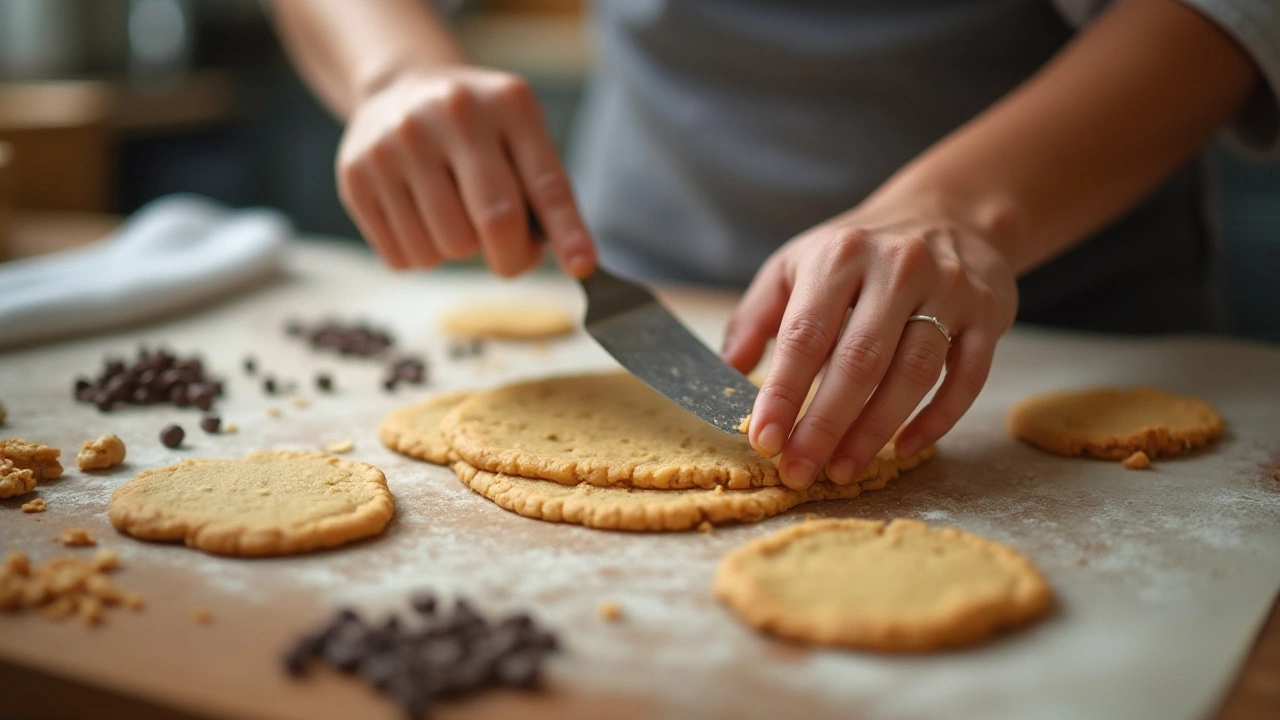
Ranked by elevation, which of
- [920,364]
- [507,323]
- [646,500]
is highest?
[920,364]

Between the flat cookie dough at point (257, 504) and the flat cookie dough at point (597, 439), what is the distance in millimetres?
173

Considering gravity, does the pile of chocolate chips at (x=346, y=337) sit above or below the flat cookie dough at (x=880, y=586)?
below

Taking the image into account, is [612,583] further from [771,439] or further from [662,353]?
[662,353]

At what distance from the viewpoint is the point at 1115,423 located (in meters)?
1.54

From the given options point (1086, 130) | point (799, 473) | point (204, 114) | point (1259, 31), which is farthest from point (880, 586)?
point (204, 114)

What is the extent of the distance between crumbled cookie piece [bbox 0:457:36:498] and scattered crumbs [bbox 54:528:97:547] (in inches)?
6.4

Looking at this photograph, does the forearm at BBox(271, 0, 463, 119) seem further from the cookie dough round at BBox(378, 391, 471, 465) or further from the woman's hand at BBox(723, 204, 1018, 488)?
the woman's hand at BBox(723, 204, 1018, 488)

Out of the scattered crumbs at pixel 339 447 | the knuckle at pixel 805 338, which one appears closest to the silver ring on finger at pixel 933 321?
the knuckle at pixel 805 338

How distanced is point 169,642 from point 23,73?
4523 millimetres

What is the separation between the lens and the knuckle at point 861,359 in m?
1.27

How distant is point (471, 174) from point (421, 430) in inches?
17.4

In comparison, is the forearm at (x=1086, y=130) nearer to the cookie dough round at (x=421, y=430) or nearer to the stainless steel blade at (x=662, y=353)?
the stainless steel blade at (x=662, y=353)

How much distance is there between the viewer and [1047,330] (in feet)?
7.00

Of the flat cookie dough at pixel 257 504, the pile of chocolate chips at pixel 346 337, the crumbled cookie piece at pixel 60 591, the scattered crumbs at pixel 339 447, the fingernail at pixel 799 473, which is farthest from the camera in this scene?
the pile of chocolate chips at pixel 346 337
